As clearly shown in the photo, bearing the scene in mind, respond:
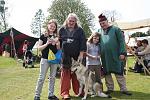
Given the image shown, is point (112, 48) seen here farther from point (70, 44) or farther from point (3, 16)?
point (3, 16)

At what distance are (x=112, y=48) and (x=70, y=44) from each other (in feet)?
4.14

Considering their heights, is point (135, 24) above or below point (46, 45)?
above

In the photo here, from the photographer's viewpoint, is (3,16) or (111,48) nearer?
(111,48)

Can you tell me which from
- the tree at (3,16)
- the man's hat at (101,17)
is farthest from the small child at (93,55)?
the tree at (3,16)

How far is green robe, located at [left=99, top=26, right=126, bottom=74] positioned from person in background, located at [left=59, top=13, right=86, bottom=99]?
90 cm

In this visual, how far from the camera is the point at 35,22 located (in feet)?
293

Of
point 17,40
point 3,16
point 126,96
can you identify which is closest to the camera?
point 126,96

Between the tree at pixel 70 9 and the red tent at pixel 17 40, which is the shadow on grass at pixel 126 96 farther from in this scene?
the tree at pixel 70 9

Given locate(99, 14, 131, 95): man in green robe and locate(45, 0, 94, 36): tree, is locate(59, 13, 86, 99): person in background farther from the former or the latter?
locate(45, 0, 94, 36): tree

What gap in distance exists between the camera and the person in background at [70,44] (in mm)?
7914

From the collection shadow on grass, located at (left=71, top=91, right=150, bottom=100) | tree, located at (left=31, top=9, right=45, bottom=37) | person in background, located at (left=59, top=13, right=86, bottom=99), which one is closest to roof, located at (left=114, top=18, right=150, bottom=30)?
shadow on grass, located at (left=71, top=91, right=150, bottom=100)

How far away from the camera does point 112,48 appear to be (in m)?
8.65

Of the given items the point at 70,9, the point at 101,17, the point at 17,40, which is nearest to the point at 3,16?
the point at 70,9

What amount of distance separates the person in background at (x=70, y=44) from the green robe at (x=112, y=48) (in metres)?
0.90
